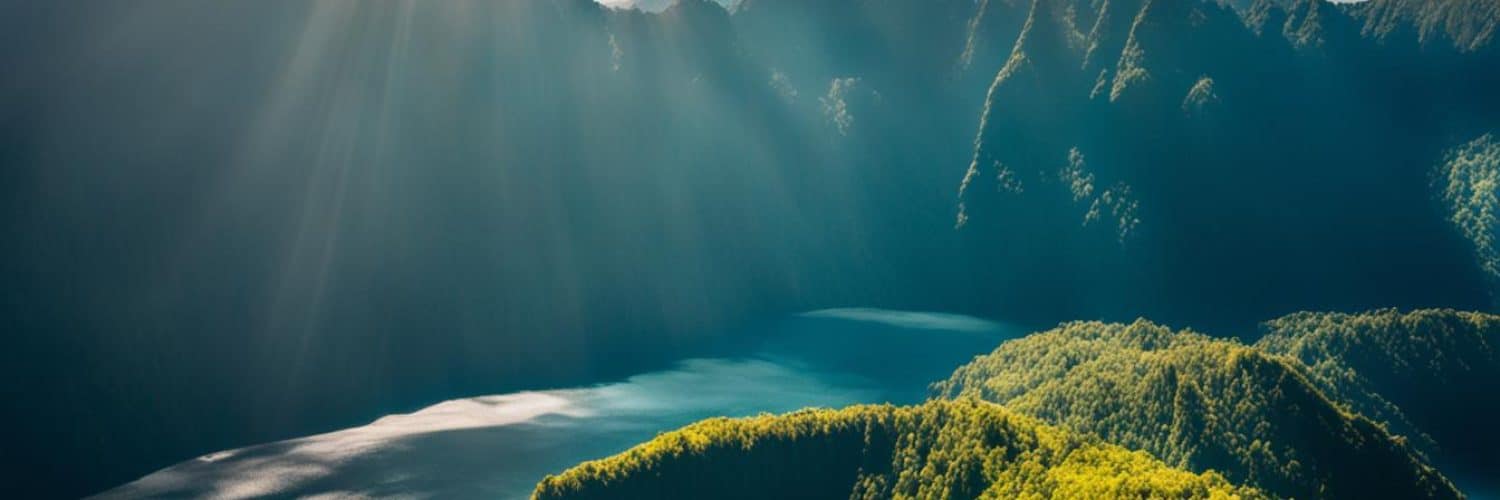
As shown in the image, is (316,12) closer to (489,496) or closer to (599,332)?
(599,332)

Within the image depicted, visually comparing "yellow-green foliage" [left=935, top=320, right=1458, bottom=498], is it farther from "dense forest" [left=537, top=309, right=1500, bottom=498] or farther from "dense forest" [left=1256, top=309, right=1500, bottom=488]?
"dense forest" [left=1256, top=309, right=1500, bottom=488]

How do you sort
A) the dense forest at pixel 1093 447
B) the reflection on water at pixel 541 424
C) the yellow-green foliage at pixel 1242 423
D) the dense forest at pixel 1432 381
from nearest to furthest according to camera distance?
1. the dense forest at pixel 1093 447
2. the yellow-green foliage at pixel 1242 423
3. the reflection on water at pixel 541 424
4. the dense forest at pixel 1432 381

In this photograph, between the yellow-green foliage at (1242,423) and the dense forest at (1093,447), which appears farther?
the yellow-green foliage at (1242,423)

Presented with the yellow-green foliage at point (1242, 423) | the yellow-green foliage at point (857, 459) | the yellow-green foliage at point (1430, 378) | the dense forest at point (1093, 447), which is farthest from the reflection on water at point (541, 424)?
the yellow-green foliage at point (1430, 378)

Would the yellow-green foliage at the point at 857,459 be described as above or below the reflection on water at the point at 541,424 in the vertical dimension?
below

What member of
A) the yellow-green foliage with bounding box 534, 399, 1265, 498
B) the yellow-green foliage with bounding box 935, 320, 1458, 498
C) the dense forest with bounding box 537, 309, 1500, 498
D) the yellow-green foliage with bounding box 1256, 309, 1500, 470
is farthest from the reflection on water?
the yellow-green foliage with bounding box 1256, 309, 1500, 470

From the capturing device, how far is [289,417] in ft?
440

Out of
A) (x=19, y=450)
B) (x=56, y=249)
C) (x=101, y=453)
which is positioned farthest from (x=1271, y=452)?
(x=56, y=249)

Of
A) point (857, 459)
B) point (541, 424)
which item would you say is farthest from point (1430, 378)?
point (541, 424)

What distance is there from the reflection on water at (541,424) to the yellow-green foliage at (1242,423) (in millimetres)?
47487

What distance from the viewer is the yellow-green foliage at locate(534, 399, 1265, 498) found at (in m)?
84.8

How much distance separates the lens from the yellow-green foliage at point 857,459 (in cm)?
8481

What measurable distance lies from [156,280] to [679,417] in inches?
3053

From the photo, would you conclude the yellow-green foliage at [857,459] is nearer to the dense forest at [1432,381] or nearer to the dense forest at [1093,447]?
the dense forest at [1093,447]
